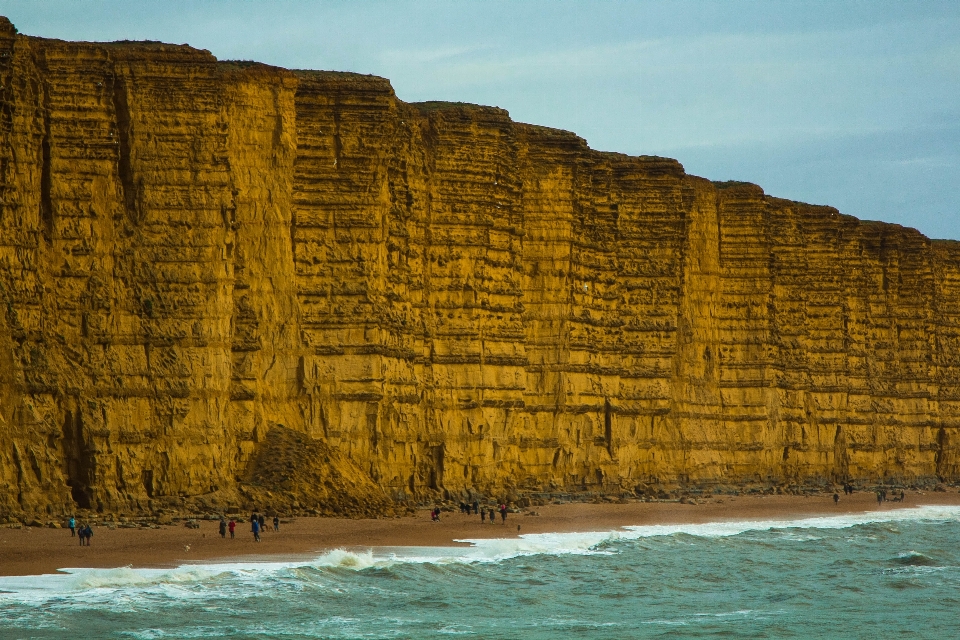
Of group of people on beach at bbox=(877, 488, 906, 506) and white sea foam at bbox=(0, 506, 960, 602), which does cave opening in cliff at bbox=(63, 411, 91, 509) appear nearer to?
white sea foam at bbox=(0, 506, 960, 602)

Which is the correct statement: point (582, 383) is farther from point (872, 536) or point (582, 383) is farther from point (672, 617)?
point (672, 617)

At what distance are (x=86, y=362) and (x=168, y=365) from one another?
178 cm

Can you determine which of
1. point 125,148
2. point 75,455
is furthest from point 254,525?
point 125,148

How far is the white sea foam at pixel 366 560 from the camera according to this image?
879 inches

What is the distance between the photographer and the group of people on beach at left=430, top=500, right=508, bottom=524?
33906 mm

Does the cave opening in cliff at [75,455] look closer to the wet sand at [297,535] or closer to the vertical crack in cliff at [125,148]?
the wet sand at [297,535]

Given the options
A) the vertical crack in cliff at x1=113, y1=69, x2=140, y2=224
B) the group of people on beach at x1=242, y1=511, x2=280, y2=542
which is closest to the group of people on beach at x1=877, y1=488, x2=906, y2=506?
the group of people on beach at x1=242, y1=511, x2=280, y2=542

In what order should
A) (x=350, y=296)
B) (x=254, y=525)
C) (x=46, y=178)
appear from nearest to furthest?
(x=254, y=525)
(x=46, y=178)
(x=350, y=296)

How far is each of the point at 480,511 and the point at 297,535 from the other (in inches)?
348

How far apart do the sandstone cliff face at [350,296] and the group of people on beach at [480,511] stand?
3.73 ft

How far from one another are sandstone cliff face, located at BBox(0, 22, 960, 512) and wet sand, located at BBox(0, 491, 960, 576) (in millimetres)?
1735

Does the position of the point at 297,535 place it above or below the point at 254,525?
below

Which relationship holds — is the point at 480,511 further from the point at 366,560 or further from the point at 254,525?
the point at 254,525

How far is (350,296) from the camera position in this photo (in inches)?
1384
